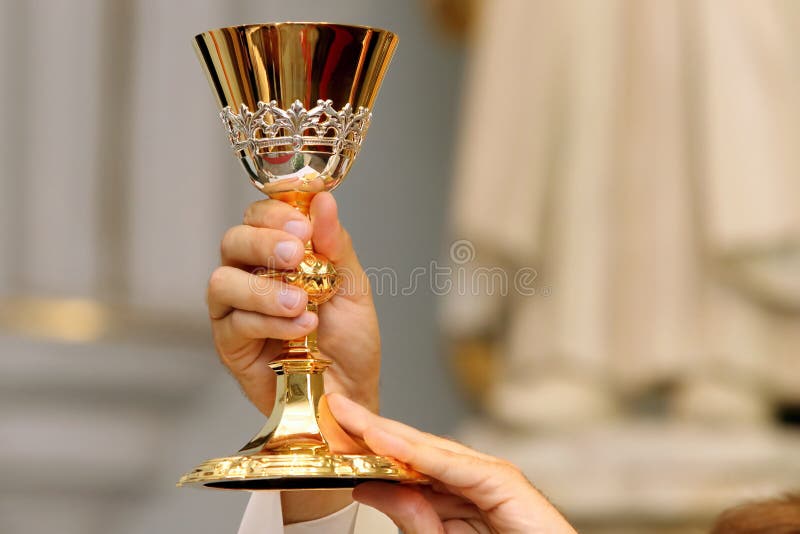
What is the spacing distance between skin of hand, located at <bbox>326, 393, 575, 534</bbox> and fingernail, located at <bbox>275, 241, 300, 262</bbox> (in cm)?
10

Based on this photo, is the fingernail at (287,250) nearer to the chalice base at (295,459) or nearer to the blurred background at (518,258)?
the chalice base at (295,459)

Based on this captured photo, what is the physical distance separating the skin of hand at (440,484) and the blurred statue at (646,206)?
1.14 metres

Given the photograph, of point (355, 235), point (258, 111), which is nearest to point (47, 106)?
point (355, 235)

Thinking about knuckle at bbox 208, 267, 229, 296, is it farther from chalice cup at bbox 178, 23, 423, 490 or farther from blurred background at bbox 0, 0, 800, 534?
blurred background at bbox 0, 0, 800, 534

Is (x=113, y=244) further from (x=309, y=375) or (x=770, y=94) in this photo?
(x=309, y=375)

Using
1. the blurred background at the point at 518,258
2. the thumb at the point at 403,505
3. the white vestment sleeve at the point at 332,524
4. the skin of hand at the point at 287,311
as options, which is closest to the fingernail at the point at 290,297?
the skin of hand at the point at 287,311

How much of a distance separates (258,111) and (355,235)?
1728mm

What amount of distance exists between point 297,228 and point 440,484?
8.0 inches

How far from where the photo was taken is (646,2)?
6.93ft

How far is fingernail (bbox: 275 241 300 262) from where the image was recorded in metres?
0.85

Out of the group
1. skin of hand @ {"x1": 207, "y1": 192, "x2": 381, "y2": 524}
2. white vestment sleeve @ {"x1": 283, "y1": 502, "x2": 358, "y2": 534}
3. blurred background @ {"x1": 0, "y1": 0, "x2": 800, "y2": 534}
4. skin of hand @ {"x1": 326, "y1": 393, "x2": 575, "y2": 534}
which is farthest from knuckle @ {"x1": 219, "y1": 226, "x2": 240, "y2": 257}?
blurred background @ {"x1": 0, "y1": 0, "x2": 800, "y2": 534}

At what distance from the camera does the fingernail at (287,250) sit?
852 mm

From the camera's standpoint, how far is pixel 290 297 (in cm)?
86

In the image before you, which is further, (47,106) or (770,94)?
(47,106)
